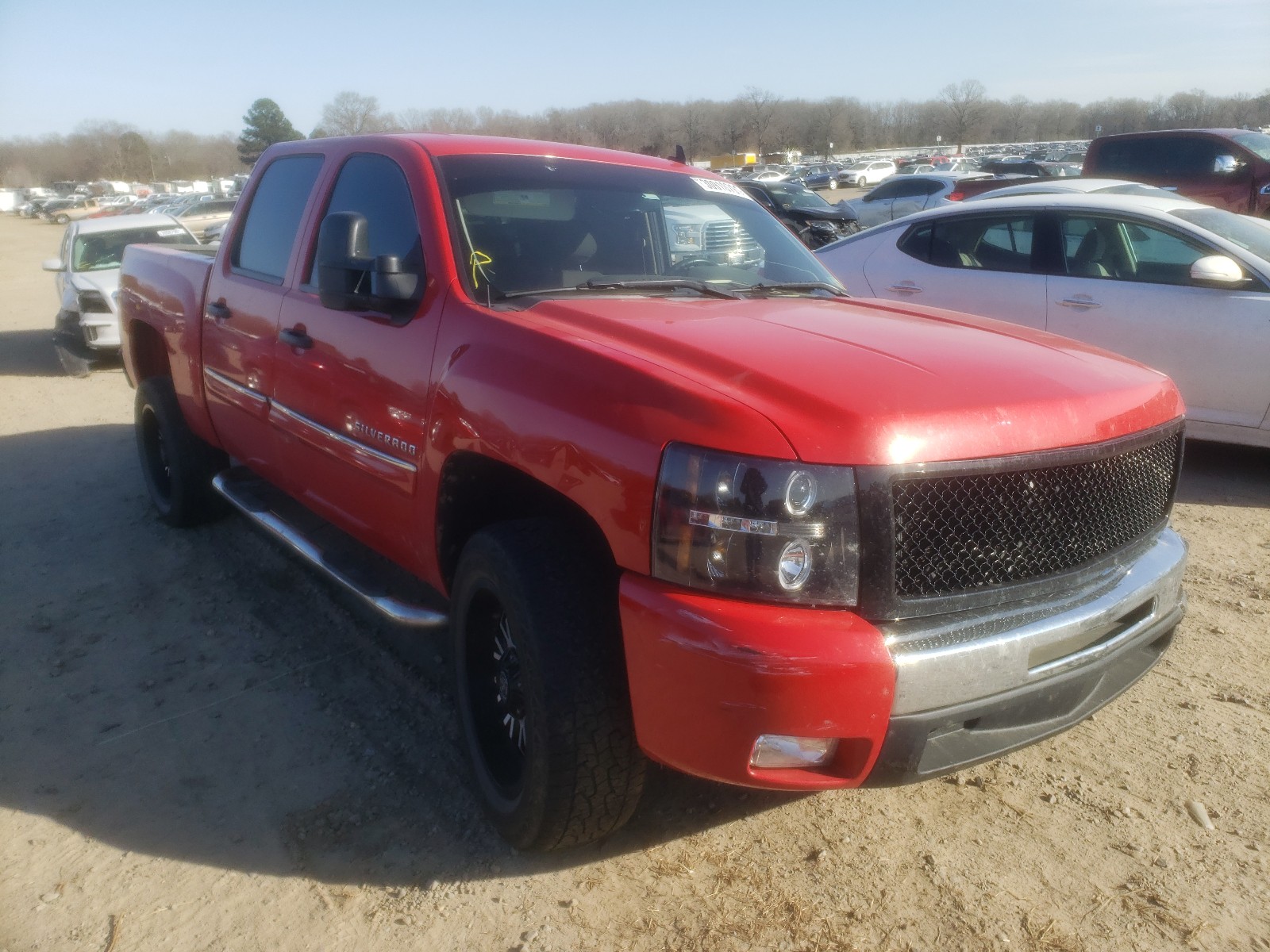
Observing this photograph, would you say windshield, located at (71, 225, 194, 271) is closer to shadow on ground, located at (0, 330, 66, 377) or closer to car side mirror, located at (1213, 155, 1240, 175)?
shadow on ground, located at (0, 330, 66, 377)

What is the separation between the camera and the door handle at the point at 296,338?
11.4 feet

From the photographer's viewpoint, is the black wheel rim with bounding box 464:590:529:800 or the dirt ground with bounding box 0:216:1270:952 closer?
the dirt ground with bounding box 0:216:1270:952

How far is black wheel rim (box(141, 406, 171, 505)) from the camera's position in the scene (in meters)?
5.45

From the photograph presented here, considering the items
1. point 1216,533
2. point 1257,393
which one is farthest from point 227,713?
point 1257,393

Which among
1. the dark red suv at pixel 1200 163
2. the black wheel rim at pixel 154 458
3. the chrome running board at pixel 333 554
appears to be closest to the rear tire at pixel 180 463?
the black wheel rim at pixel 154 458

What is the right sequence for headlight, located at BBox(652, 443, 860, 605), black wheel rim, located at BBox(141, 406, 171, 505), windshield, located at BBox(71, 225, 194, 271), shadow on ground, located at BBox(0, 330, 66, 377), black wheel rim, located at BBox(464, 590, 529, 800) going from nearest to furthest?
headlight, located at BBox(652, 443, 860, 605)
black wheel rim, located at BBox(464, 590, 529, 800)
black wheel rim, located at BBox(141, 406, 171, 505)
shadow on ground, located at BBox(0, 330, 66, 377)
windshield, located at BBox(71, 225, 194, 271)

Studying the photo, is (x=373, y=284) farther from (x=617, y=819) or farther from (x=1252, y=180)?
(x=1252, y=180)

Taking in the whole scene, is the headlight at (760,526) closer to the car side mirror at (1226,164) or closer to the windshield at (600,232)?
the windshield at (600,232)

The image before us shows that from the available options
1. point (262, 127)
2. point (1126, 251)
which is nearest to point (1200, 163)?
point (1126, 251)

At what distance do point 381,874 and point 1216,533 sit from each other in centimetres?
429

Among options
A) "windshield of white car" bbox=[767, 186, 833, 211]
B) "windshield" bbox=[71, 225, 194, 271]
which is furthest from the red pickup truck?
"windshield of white car" bbox=[767, 186, 833, 211]

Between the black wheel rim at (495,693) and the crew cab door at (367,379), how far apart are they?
1.35 feet

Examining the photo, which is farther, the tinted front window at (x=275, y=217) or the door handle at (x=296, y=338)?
the tinted front window at (x=275, y=217)

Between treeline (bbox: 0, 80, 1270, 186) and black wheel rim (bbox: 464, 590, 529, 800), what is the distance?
6557cm
